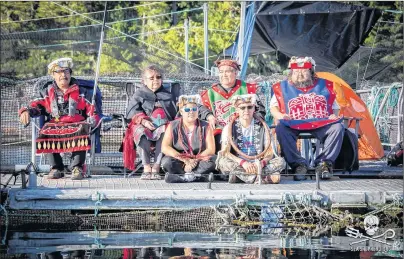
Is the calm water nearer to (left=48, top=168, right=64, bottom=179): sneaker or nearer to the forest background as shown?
(left=48, top=168, right=64, bottom=179): sneaker

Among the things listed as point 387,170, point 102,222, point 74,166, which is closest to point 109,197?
point 102,222

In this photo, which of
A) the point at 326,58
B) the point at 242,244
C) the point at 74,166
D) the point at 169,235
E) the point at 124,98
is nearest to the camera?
the point at 242,244

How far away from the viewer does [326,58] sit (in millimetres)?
19000

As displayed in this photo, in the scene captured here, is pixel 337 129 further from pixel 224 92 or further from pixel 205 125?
pixel 205 125

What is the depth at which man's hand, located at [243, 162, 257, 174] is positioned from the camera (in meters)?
11.4

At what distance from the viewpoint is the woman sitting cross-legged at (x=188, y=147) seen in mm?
11570

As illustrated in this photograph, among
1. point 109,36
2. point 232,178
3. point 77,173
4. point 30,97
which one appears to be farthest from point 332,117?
point 109,36

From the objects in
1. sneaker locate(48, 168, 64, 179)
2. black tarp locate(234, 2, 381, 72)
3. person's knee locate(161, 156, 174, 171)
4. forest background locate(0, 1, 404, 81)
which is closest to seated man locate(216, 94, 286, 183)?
person's knee locate(161, 156, 174, 171)

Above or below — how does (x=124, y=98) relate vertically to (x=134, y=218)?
above

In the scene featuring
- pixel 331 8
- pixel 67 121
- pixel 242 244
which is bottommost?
pixel 242 244

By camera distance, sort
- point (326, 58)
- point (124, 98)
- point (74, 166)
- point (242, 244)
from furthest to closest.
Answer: point (326, 58), point (124, 98), point (74, 166), point (242, 244)

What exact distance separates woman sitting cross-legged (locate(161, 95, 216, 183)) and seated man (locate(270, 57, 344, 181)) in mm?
885

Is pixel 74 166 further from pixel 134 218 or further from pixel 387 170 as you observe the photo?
pixel 387 170

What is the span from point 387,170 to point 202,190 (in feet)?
9.92
